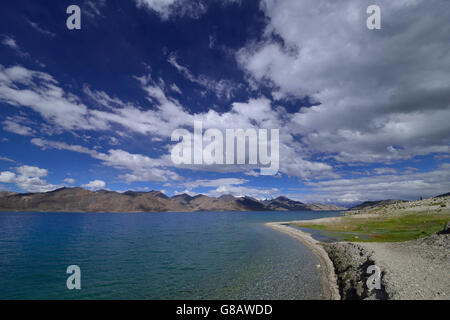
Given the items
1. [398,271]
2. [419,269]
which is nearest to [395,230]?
[419,269]

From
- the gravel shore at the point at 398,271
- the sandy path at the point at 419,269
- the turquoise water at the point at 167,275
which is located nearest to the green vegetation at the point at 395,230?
the gravel shore at the point at 398,271

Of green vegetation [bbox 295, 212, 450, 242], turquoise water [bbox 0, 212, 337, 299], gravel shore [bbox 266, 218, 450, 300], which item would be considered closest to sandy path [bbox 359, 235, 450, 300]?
gravel shore [bbox 266, 218, 450, 300]

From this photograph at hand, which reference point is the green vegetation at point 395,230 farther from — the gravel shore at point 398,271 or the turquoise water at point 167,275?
the turquoise water at point 167,275

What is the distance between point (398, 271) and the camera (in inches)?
885

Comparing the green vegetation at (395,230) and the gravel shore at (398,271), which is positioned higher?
the gravel shore at (398,271)

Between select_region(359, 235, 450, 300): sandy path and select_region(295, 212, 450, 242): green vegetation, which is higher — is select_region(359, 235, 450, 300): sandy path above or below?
above

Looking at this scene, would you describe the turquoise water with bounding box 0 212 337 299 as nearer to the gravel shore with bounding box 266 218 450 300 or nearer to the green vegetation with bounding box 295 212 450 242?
the gravel shore with bounding box 266 218 450 300

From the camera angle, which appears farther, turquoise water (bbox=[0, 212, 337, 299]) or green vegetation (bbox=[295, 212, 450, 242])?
green vegetation (bbox=[295, 212, 450, 242])

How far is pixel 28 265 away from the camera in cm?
3912

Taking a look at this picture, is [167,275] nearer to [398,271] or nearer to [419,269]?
[398,271]

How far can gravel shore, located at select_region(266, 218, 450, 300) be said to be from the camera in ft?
58.2

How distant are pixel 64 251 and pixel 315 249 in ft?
204

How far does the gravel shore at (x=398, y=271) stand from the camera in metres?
17.7

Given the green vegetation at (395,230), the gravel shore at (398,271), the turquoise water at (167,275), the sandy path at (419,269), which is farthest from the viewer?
the green vegetation at (395,230)
